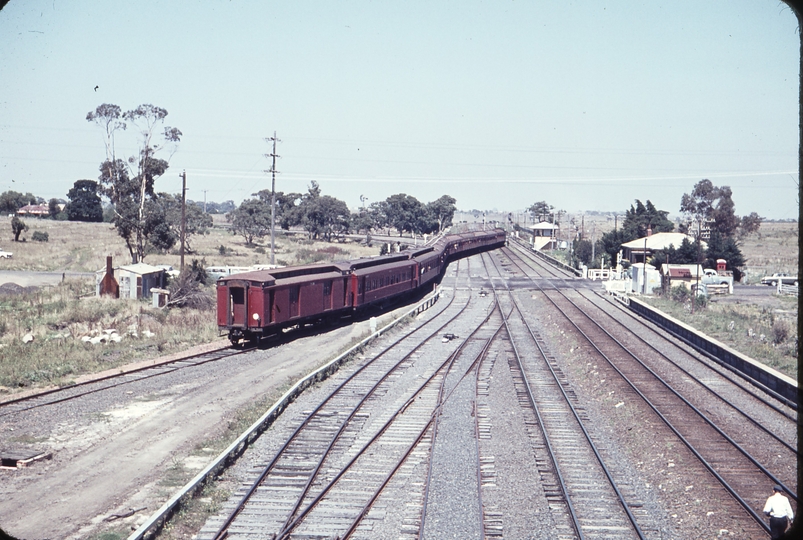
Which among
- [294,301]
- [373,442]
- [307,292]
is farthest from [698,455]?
[307,292]

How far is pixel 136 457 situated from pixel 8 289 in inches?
1229

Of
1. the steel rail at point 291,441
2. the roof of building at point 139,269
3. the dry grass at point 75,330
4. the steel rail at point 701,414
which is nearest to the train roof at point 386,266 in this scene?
the dry grass at point 75,330

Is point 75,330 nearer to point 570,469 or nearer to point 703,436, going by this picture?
point 570,469

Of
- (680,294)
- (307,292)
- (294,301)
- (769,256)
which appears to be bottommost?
(680,294)

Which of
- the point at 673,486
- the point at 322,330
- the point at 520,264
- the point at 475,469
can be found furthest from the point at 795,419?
the point at 520,264

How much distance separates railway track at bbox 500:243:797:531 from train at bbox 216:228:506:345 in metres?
11.4

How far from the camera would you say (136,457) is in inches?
550

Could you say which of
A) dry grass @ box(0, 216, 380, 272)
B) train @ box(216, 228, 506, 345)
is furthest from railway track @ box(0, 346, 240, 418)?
dry grass @ box(0, 216, 380, 272)

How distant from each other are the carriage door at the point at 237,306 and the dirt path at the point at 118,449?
3.32 metres

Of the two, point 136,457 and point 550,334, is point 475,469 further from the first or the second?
point 550,334

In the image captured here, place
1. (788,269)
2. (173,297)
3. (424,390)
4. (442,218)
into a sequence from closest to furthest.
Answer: (424,390)
(173,297)
(788,269)
(442,218)

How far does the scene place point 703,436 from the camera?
16.2m

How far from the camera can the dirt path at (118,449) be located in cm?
1112

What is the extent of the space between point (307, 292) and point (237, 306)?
11.8 ft
